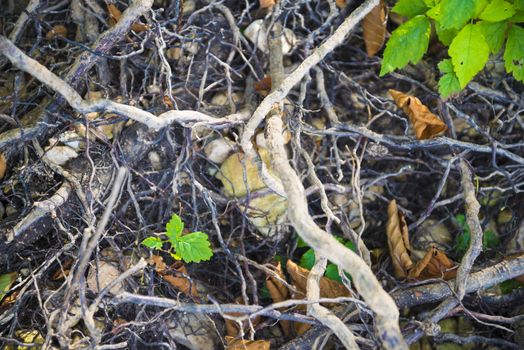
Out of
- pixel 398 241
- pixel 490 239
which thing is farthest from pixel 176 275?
pixel 490 239

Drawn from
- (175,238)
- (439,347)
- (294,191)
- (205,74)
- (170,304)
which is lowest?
(439,347)

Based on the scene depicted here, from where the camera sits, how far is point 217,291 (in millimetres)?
2307

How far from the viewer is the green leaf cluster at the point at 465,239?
2.41 meters

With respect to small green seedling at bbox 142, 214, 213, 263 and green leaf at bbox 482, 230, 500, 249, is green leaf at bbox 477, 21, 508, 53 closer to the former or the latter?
green leaf at bbox 482, 230, 500, 249

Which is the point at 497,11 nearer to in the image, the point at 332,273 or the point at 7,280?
→ the point at 332,273

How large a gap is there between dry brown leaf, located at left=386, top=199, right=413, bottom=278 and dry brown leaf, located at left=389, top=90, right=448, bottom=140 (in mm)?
365

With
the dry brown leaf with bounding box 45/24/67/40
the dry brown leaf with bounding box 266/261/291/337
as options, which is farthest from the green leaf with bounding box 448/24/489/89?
the dry brown leaf with bounding box 45/24/67/40

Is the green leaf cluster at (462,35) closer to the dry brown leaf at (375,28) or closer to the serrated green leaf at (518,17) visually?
the serrated green leaf at (518,17)

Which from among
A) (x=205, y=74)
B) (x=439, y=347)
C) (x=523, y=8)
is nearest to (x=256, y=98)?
(x=205, y=74)

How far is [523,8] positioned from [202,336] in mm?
1944

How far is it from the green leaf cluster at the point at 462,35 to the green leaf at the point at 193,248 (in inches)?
43.0

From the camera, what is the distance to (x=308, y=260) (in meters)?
→ 2.31

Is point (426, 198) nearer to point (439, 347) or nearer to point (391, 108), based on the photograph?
Answer: point (391, 108)

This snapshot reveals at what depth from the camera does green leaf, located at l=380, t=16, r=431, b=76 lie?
2.11m
